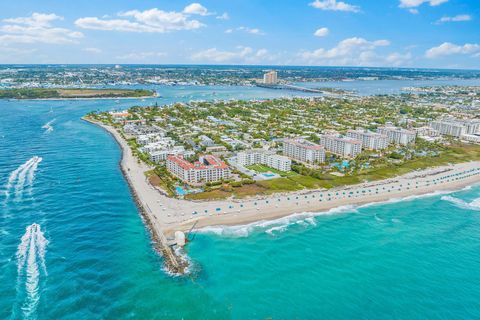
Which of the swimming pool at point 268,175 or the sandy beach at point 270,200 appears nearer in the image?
the sandy beach at point 270,200

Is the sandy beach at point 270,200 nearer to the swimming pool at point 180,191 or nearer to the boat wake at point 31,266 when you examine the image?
the swimming pool at point 180,191

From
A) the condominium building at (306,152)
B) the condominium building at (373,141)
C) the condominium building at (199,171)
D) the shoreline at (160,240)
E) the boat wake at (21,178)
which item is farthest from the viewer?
the condominium building at (373,141)

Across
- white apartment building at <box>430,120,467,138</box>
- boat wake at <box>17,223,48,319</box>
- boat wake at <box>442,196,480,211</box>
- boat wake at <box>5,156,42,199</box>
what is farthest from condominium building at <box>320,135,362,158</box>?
boat wake at <box>5,156,42,199</box>

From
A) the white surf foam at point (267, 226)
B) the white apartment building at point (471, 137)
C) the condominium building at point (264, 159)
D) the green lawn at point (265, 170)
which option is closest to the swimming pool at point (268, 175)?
the green lawn at point (265, 170)

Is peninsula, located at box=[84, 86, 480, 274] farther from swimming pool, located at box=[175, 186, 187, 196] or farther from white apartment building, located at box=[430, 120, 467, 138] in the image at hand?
white apartment building, located at box=[430, 120, 467, 138]

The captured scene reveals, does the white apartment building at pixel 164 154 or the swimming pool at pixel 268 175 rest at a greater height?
the white apartment building at pixel 164 154

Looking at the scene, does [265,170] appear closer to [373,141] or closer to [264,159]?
[264,159]
